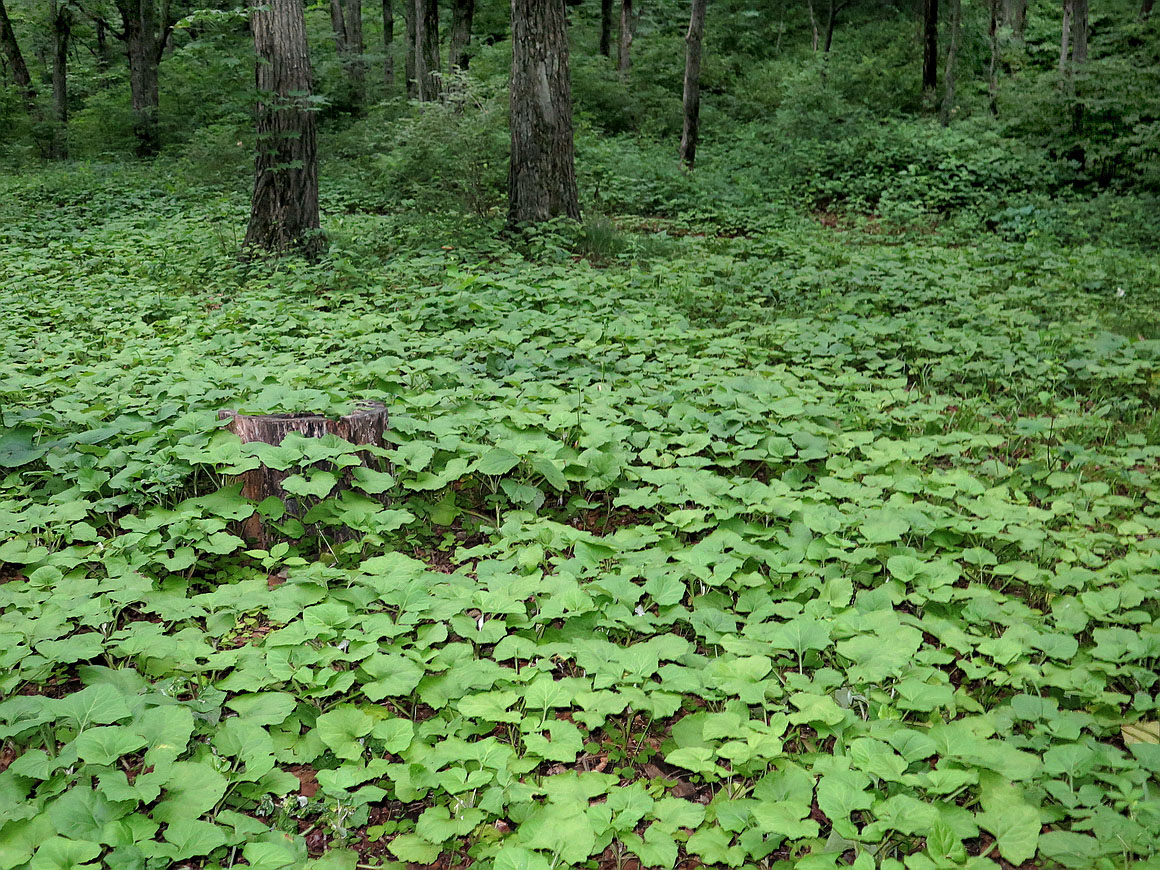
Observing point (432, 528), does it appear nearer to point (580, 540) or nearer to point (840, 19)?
point (580, 540)

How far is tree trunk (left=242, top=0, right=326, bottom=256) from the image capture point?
8000 mm

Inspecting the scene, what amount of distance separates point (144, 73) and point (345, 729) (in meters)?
21.0

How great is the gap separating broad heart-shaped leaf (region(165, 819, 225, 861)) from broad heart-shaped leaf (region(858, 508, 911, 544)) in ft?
8.57

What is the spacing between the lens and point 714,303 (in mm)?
7531

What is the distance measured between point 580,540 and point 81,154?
21.9m

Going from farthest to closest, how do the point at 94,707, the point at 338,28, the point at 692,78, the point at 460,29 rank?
1. the point at 338,28
2. the point at 460,29
3. the point at 692,78
4. the point at 94,707

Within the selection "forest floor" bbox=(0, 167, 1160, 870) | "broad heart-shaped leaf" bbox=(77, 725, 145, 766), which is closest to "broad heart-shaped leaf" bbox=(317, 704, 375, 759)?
"forest floor" bbox=(0, 167, 1160, 870)

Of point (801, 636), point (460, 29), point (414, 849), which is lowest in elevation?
point (414, 849)

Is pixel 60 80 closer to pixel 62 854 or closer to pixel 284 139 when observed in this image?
pixel 284 139

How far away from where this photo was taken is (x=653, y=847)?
1972 mm

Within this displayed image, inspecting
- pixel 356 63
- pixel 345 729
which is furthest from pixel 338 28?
pixel 345 729

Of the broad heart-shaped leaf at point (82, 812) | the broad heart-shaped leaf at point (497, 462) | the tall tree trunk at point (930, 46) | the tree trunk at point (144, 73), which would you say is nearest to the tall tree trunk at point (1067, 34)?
the tall tree trunk at point (930, 46)

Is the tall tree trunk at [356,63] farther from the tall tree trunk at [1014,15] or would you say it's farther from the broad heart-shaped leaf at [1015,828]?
the broad heart-shaped leaf at [1015,828]

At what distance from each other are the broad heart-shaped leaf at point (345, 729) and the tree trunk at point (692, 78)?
13637 mm
